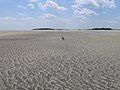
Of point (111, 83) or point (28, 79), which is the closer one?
point (111, 83)

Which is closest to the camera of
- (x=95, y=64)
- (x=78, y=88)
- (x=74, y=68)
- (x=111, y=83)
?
(x=78, y=88)

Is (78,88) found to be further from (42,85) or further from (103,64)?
(103,64)

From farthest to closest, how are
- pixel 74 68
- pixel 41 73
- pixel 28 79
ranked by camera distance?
1. pixel 74 68
2. pixel 41 73
3. pixel 28 79

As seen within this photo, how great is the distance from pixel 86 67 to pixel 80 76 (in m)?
2.10

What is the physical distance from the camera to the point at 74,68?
41.6ft

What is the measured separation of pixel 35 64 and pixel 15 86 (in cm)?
460

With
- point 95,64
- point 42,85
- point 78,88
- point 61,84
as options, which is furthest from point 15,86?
point 95,64

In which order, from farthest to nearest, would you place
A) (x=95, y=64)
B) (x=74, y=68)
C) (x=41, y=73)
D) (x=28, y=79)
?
(x=95, y=64), (x=74, y=68), (x=41, y=73), (x=28, y=79)

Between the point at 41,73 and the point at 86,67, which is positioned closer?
the point at 41,73

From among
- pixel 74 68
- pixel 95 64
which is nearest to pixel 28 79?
pixel 74 68

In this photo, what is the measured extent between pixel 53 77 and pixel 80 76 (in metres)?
1.17

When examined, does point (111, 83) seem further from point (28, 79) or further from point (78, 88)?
point (28, 79)

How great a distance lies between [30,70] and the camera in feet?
40.2

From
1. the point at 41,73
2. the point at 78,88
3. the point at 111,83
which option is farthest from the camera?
the point at 41,73
